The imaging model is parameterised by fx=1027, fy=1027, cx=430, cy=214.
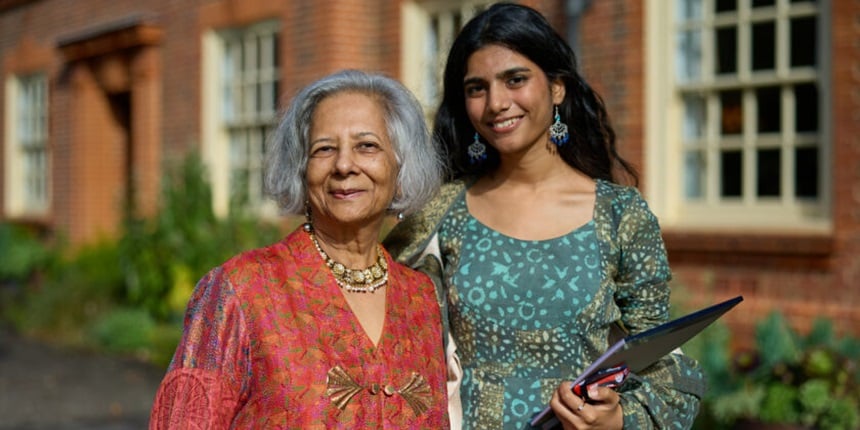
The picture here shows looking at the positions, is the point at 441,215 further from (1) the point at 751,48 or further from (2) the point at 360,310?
(1) the point at 751,48

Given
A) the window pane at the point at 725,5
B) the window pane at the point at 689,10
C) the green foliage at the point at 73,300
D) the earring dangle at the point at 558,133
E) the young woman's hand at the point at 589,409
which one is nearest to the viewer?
the young woman's hand at the point at 589,409

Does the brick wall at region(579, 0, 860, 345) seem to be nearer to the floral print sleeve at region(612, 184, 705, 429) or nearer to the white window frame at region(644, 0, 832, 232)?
the white window frame at region(644, 0, 832, 232)

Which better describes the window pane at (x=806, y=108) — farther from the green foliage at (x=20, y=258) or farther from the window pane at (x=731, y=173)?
the green foliage at (x=20, y=258)

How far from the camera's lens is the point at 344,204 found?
221 cm

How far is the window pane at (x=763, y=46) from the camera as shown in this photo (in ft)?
19.9

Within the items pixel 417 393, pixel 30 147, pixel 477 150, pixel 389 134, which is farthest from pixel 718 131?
pixel 30 147

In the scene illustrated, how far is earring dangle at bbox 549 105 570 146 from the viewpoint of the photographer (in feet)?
8.45

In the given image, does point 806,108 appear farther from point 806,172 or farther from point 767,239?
point 767,239

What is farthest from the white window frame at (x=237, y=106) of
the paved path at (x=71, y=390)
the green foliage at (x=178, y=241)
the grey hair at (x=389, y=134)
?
the grey hair at (x=389, y=134)

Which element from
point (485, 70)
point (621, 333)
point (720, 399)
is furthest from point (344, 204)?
point (720, 399)

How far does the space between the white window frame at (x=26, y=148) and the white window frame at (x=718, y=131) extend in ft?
30.4

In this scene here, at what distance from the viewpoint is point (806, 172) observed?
596 cm

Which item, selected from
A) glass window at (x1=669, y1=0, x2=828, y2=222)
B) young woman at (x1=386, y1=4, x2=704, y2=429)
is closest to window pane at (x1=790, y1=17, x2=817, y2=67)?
glass window at (x1=669, y1=0, x2=828, y2=222)

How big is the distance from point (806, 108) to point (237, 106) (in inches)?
232
